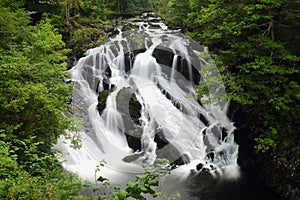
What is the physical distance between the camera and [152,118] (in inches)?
378

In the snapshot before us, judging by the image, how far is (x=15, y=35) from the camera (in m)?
7.20

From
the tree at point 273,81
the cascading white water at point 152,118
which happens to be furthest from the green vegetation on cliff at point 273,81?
the cascading white water at point 152,118

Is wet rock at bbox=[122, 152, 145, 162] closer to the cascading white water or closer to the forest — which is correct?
the cascading white water

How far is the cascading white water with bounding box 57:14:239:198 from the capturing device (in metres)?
8.22

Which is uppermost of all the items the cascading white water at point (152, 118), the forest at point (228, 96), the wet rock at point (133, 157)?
the forest at point (228, 96)

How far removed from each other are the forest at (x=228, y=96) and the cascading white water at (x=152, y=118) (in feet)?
2.73

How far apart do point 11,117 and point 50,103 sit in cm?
85

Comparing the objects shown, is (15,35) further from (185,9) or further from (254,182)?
(185,9)

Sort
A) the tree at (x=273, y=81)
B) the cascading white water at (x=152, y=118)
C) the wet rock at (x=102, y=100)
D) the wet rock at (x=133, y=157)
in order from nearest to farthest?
1. the tree at (x=273, y=81)
2. the cascading white water at (x=152, y=118)
3. the wet rock at (x=133, y=157)
4. the wet rock at (x=102, y=100)

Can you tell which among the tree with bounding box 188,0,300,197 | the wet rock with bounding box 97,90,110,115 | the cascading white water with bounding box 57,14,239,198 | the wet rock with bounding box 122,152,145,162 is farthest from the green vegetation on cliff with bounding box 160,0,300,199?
the wet rock with bounding box 97,90,110,115

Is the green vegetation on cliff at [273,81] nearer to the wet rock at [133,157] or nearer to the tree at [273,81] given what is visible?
the tree at [273,81]

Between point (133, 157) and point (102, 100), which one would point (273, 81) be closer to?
point (133, 157)

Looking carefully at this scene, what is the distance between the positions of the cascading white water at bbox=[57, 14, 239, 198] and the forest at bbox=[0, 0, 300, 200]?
0.83 meters

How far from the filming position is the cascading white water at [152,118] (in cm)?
822
